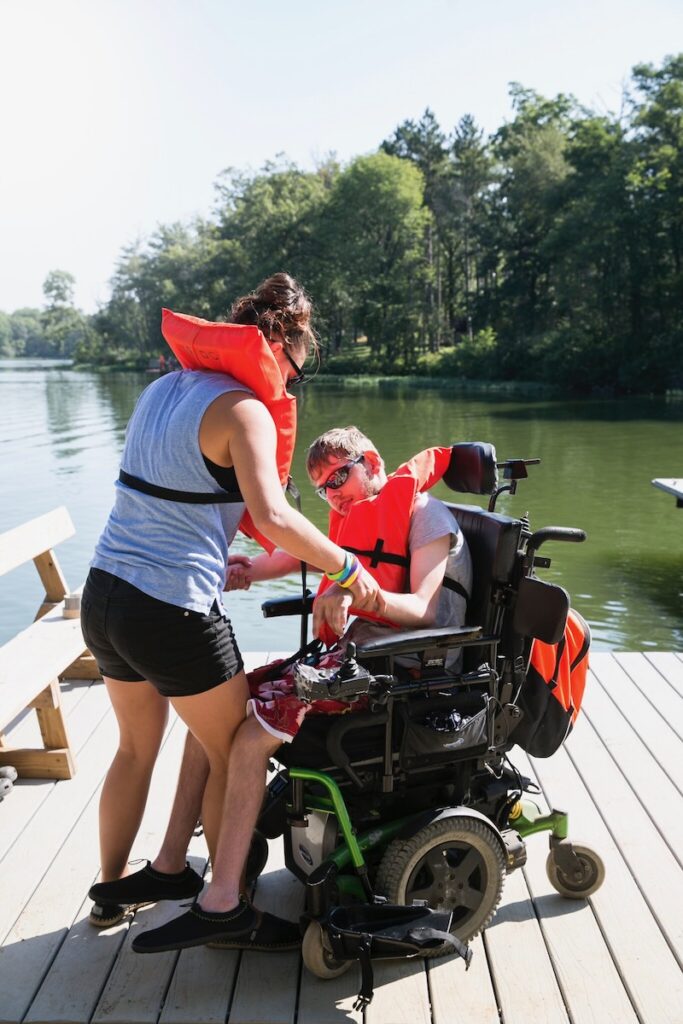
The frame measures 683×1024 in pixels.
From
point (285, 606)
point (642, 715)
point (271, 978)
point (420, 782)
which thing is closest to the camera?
point (271, 978)

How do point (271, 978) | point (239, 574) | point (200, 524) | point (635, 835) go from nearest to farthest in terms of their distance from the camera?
point (200, 524) → point (271, 978) → point (239, 574) → point (635, 835)

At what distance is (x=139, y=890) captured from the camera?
8.07 feet

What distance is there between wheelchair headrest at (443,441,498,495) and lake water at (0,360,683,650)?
4.68 meters

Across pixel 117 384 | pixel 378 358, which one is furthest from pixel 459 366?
pixel 117 384

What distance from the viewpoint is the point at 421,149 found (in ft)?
186

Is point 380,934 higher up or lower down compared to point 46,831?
higher up

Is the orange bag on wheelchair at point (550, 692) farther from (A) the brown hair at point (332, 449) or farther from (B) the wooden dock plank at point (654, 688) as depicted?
(B) the wooden dock plank at point (654, 688)

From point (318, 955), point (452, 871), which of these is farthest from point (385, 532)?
point (318, 955)

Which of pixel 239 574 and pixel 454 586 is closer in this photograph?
pixel 454 586

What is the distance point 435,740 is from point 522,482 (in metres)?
13.4

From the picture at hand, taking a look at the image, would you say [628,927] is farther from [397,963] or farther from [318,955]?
[318,955]

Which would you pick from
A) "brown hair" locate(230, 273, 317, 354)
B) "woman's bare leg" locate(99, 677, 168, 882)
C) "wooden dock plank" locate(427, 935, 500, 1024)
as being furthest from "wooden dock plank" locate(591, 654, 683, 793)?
"brown hair" locate(230, 273, 317, 354)

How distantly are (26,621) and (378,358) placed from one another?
42.8m

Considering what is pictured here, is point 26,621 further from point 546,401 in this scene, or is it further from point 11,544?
point 546,401
